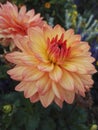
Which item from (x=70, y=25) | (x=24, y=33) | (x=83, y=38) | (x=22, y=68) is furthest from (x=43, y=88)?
(x=70, y=25)

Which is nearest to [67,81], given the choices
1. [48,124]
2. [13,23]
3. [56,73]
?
[56,73]

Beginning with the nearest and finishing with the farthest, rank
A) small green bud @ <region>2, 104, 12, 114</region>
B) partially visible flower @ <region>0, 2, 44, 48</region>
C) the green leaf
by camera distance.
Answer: partially visible flower @ <region>0, 2, 44, 48</region>
small green bud @ <region>2, 104, 12, 114</region>
the green leaf

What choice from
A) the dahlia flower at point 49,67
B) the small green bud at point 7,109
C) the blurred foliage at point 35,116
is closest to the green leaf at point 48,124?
the blurred foliage at point 35,116

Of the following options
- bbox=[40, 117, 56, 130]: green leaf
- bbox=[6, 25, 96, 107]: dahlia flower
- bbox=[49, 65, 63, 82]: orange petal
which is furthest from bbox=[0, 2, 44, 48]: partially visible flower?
bbox=[40, 117, 56, 130]: green leaf

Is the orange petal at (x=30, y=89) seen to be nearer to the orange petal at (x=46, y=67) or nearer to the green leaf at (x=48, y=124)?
the orange petal at (x=46, y=67)

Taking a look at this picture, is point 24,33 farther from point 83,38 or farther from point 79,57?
point 83,38

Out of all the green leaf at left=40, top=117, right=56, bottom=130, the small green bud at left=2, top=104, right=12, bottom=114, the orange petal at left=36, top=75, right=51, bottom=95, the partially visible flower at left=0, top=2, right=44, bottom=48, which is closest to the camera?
the orange petal at left=36, top=75, right=51, bottom=95

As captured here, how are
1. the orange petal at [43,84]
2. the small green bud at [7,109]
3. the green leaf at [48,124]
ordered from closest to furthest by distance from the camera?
the orange petal at [43,84] < the small green bud at [7,109] < the green leaf at [48,124]

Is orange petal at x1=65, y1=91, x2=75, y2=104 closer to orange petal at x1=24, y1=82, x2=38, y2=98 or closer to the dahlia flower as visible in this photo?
the dahlia flower
